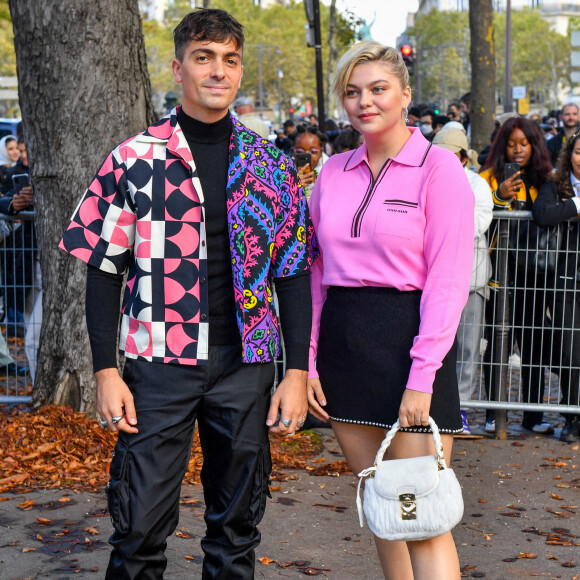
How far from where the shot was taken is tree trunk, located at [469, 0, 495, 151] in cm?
1570

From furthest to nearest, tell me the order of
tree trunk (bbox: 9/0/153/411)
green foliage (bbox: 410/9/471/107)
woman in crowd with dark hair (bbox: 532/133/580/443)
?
green foliage (bbox: 410/9/471/107) → woman in crowd with dark hair (bbox: 532/133/580/443) → tree trunk (bbox: 9/0/153/411)

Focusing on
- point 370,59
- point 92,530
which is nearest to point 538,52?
point 92,530

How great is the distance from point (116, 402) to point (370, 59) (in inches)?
56.0

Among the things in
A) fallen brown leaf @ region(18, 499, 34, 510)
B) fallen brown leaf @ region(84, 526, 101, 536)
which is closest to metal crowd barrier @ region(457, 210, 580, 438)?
fallen brown leaf @ region(84, 526, 101, 536)

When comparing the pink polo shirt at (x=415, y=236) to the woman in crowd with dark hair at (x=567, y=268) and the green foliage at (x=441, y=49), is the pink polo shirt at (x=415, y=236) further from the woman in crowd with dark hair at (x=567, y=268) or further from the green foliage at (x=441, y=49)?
the green foliage at (x=441, y=49)

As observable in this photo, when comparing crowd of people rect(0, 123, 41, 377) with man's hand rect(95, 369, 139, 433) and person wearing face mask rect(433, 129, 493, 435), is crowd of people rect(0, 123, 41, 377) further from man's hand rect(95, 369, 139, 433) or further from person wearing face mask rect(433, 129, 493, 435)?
man's hand rect(95, 369, 139, 433)

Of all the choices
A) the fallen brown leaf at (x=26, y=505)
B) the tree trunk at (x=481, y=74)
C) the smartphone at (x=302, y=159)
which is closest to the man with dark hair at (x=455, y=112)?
the tree trunk at (x=481, y=74)

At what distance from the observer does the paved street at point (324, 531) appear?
15.2 ft

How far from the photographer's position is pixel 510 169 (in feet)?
22.4

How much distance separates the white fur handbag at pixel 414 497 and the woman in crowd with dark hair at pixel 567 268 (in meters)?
3.85

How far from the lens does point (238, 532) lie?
3.47 meters

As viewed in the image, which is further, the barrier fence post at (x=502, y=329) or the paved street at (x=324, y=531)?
the barrier fence post at (x=502, y=329)

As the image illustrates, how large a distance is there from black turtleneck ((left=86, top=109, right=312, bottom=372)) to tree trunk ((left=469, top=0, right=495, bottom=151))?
12.6 metres

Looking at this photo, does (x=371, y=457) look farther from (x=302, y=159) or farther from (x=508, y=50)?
(x=508, y=50)
